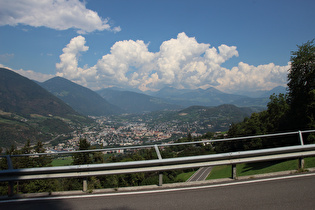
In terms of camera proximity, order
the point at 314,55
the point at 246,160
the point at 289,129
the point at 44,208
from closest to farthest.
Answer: the point at 44,208, the point at 246,160, the point at 314,55, the point at 289,129

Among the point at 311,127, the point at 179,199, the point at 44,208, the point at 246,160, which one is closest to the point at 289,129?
the point at 311,127

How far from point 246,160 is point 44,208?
516 centimetres

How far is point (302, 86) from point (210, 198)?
2470 centimetres

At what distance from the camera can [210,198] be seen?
457 centimetres

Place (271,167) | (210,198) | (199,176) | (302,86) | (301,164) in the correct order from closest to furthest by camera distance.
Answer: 1. (210,198)
2. (301,164)
3. (271,167)
4. (302,86)
5. (199,176)

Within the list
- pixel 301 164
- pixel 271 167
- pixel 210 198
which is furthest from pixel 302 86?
pixel 210 198

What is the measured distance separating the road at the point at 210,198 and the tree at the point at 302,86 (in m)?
19.7

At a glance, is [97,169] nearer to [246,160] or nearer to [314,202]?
[246,160]

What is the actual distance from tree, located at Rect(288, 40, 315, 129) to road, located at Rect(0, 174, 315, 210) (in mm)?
19658

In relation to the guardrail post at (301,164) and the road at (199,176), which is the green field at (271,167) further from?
the road at (199,176)

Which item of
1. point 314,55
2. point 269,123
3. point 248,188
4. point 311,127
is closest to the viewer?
point 248,188

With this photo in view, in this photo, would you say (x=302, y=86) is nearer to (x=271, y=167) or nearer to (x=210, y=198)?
(x=271, y=167)

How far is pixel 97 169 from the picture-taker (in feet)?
16.9

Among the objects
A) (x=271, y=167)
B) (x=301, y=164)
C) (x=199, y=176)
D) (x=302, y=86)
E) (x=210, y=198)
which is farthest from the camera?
(x=199, y=176)
